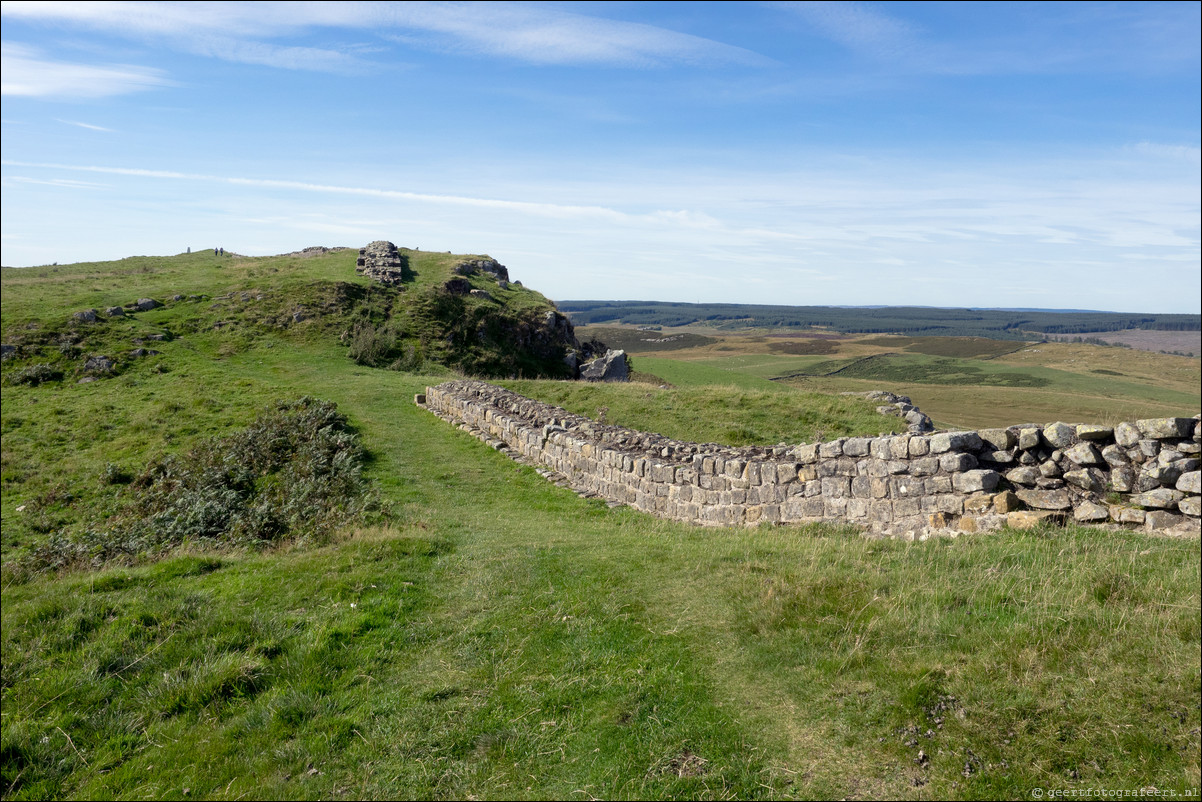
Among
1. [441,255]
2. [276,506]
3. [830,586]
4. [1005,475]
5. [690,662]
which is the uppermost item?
[441,255]

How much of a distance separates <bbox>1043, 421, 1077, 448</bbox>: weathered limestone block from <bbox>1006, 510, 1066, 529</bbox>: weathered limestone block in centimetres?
88

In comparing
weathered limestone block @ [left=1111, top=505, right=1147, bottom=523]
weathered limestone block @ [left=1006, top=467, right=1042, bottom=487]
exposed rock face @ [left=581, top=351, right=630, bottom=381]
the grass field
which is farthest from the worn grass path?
exposed rock face @ [left=581, top=351, right=630, bottom=381]

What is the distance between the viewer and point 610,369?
39438mm

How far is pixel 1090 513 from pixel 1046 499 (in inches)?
19.3

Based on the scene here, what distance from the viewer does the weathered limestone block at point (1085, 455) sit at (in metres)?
7.68

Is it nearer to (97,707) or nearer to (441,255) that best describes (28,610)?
(97,707)

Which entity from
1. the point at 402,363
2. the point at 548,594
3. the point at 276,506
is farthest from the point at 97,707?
the point at 402,363

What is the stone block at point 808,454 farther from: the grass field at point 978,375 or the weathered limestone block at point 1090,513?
the grass field at point 978,375

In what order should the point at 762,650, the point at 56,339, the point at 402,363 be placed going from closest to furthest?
1. the point at 762,650
2. the point at 56,339
3. the point at 402,363

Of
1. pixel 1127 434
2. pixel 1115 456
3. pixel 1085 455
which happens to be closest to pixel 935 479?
pixel 1085 455

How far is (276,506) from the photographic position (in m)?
14.6

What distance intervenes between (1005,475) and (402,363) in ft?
104

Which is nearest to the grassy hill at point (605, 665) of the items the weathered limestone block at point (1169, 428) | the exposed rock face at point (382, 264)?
the weathered limestone block at point (1169, 428)

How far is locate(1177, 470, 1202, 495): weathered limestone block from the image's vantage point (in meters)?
6.84
